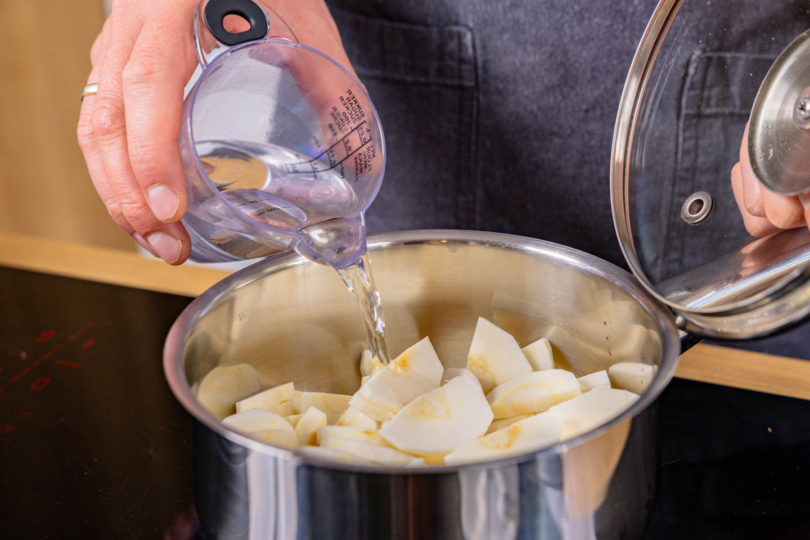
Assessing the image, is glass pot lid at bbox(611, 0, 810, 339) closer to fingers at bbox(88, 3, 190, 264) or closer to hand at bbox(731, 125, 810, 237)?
hand at bbox(731, 125, 810, 237)

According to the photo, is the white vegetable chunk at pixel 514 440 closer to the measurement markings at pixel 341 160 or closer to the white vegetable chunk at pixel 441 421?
the white vegetable chunk at pixel 441 421

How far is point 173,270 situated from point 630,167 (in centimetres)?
59

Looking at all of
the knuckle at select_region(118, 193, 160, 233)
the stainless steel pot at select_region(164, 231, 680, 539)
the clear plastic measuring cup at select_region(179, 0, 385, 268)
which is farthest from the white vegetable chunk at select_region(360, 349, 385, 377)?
the knuckle at select_region(118, 193, 160, 233)

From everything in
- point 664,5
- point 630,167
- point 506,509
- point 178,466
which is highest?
point 664,5

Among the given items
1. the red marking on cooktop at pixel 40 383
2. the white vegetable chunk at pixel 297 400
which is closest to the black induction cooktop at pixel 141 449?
the red marking on cooktop at pixel 40 383

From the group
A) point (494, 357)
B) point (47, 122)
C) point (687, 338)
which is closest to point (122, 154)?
point (494, 357)

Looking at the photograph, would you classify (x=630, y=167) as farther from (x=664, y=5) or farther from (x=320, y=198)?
(x=320, y=198)

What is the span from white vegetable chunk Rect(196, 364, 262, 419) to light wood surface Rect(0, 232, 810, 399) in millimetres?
272

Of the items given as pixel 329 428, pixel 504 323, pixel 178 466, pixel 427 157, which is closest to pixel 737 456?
pixel 504 323

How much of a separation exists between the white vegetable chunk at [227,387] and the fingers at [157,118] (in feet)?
0.42

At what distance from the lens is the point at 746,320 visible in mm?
501

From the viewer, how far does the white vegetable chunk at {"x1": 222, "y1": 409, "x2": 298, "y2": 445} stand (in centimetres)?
53

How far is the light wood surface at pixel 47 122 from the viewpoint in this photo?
1.68m

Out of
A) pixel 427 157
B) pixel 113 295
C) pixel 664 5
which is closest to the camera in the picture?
pixel 664 5
